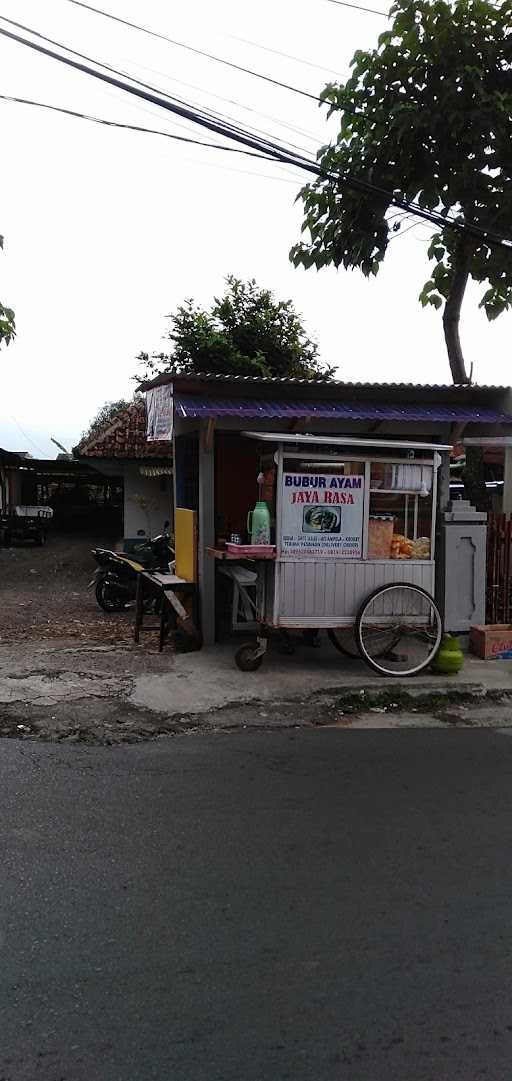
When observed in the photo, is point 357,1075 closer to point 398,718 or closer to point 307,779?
point 307,779

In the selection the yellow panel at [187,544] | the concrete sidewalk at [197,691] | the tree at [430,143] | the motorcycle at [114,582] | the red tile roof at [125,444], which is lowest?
the concrete sidewalk at [197,691]

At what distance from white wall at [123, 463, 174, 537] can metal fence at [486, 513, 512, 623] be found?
965 centimetres

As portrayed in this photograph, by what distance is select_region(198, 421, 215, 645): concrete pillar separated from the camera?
8.21m

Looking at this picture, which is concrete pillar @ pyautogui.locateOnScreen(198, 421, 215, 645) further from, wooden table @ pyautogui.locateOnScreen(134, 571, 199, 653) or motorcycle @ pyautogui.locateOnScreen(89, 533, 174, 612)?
motorcycle @ pyautogui.locateOnScreen(89, 533, 174, 612)

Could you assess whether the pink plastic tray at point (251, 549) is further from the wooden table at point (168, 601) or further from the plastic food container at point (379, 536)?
the wooden table at point (168, 601)

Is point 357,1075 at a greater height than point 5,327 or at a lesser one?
lesser

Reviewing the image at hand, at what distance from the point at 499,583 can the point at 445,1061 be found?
6.95 meters

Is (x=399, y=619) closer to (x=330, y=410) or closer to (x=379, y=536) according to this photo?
(x=379, y=536)

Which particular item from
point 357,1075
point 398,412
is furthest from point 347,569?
point 357,1075

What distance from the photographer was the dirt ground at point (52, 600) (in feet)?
32.9

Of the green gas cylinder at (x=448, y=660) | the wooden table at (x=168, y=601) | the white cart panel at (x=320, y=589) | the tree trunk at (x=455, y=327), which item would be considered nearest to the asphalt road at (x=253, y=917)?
the white cart panel at (x=320, y=589)

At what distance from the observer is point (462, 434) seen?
9008mm

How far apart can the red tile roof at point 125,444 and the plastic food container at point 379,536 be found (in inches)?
361

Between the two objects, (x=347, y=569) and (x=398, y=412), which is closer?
(x=347, y=569)
